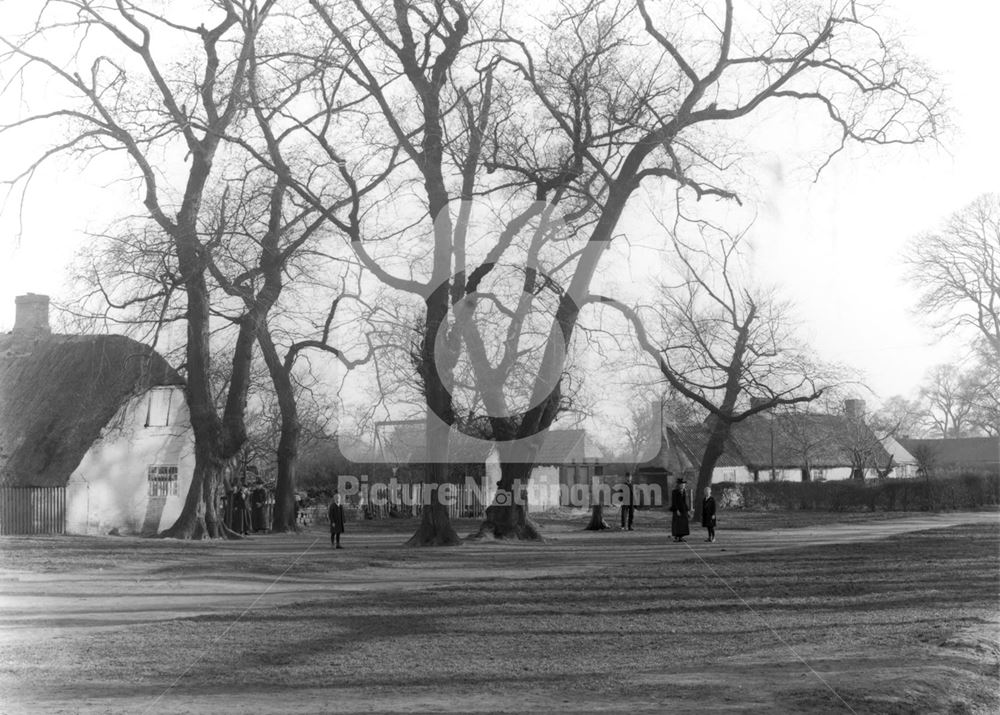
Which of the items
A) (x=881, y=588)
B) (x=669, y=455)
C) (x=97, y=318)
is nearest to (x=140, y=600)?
(x=881, y=588)

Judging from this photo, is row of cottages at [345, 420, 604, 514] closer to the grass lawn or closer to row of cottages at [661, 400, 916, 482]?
row of cottages at [661, 400, 916, 482]

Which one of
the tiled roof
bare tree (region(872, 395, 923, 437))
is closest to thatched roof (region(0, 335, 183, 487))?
the tiled roof

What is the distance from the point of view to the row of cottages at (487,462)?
1973 inches

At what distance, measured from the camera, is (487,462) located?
2196 inches

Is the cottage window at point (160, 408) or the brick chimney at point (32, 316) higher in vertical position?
the brick chimney at point (32, 316)

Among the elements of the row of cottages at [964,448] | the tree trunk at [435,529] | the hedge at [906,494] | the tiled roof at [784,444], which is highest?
the row of cottages at [964,448]

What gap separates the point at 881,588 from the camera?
728 inches

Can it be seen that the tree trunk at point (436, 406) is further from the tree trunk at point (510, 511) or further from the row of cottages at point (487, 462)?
the row of cottages at point (487, 462)

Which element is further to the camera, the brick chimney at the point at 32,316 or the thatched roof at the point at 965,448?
the thatched roof at the point at 965,448

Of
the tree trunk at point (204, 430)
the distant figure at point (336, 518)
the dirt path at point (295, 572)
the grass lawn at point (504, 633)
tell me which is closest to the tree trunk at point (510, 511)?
the dirt path at point (295, 572)

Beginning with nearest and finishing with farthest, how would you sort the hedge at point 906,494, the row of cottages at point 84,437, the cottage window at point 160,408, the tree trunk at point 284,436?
the row of cottages at point 84,437
the tree trunk at point 284,436
the cottage window at point 160,408
the hedge at point 906,494

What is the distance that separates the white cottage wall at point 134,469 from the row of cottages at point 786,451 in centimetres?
2406

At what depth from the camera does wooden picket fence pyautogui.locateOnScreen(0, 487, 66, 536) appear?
131 ft

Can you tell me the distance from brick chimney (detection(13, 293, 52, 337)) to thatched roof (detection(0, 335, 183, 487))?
2.31 feet
